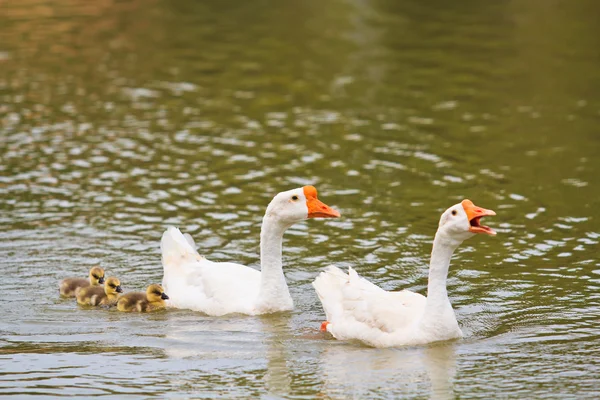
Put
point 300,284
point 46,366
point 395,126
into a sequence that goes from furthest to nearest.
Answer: point 395,126 < point 300,284 < point 46,366

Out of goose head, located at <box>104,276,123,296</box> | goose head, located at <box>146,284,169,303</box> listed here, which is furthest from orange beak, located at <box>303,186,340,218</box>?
goose head, located at <box>104,276,123,296</box>

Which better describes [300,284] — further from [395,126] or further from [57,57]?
[57,57]

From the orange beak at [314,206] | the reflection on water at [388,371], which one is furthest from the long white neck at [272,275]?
the reflection on water at [388,371]

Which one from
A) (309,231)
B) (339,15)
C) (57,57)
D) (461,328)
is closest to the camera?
(461,328)

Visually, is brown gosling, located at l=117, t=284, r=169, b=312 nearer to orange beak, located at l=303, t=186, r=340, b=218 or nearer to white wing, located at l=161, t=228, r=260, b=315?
white wing, located at l=161, t=228, r=260, b=315

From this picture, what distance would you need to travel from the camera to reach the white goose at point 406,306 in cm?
1230

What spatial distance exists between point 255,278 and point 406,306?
2422mm

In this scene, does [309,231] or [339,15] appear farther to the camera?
[339,15]

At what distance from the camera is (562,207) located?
1831cm

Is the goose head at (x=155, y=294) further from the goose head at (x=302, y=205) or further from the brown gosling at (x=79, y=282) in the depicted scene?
the goose head at (x=302, y=205)

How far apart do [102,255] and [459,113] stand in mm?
10645

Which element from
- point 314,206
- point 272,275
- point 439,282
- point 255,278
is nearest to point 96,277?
point 255,278

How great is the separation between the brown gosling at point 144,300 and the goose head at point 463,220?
3.94 m

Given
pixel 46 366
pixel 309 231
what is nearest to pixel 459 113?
pixel 309 231
